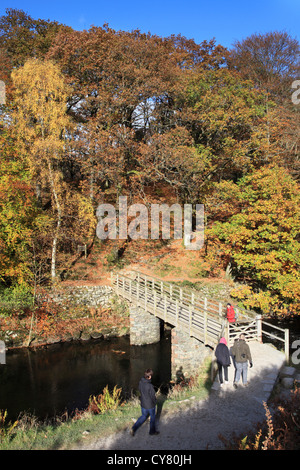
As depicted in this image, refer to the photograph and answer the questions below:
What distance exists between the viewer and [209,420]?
9039 mm

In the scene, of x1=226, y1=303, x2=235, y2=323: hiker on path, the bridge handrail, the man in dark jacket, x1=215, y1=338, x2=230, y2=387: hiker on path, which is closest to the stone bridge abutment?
x1=226, y1=303, x2=235, y2=323: hiker on path

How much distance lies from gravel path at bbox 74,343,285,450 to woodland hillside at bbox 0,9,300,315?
33.5ft

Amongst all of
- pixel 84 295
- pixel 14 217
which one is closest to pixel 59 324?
pixel 84 295

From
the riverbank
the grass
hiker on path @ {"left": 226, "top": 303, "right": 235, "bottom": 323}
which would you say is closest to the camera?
the grass

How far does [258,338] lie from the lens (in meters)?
13.7

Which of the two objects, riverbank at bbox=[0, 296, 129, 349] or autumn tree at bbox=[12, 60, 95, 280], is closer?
riverbank at bbox=[0, 296, 129, 349]

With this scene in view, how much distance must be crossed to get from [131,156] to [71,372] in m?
18.3

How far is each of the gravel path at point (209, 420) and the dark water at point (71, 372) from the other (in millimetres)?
5896

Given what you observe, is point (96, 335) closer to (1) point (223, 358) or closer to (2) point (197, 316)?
(2) point (197, 316)

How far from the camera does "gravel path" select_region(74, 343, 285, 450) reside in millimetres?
8094

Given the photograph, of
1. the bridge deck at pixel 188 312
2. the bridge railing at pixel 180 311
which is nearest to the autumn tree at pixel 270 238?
the bridge deck at pixel 188 312

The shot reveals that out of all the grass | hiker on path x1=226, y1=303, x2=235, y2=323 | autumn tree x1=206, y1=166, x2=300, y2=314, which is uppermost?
autumn tree x1=206, y1=166, x2=300, y2=314

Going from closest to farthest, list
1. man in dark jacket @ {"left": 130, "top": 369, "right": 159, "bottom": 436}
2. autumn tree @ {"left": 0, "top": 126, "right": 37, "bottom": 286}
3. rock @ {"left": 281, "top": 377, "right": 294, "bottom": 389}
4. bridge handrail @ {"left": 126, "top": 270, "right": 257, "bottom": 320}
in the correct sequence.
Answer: man in dark jacket @ {"left": 130, "top": 369, "right": 159, "bottom": 436} → rock @ {"left": 281, "top": 377, "right": 294, "bottom": 389} → bridge handrail @ {"left": 126, "top": 270, "right": 257, "bottom": 320} → autumn tree @ {"left": 0, "top": 126, "right": 37, "bottom": 286}

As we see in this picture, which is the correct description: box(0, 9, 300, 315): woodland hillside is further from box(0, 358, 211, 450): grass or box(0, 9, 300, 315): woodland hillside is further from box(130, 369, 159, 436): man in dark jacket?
box(130, 369, 159, 436): man in dark jacket
